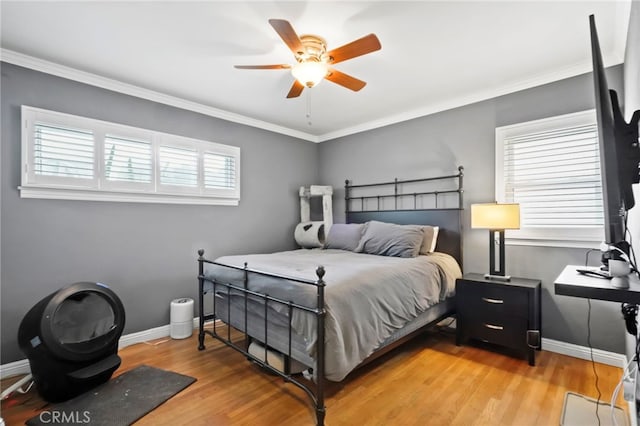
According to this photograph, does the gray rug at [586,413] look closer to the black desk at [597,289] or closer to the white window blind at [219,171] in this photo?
the black desk at [597,289]

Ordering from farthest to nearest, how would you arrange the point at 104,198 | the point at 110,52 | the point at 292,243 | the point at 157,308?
the point at 292,243 → the point at 157,308 → the point at 104,198 → the point at 110,52

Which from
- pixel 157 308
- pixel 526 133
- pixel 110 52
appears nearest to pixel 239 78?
pixel 110 52

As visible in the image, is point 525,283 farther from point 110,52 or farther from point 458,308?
point 110,52

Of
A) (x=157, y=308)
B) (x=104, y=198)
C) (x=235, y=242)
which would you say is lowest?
(x=157, y=308)

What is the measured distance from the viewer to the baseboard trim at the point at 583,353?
2.49 m

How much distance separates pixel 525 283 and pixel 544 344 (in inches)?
26.3

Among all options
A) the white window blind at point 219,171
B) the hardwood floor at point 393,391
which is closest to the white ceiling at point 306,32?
the white window blind at point 219,171

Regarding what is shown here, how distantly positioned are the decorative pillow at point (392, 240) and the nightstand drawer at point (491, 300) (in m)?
0.56

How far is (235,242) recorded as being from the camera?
390cm

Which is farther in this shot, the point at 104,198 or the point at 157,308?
the point at 157,308

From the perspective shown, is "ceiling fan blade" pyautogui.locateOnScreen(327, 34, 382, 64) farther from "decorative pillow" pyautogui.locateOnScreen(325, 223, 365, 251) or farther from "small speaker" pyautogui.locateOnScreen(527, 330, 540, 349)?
"small speaker" pyautogui.locateOnScreen(527, 330, 540, 349)

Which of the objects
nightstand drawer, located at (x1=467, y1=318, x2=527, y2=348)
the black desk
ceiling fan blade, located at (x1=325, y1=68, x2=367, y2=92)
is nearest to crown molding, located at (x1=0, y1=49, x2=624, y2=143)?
ceiling fan blade, located at (x1=325, y1=68, x2=367, y2=92)

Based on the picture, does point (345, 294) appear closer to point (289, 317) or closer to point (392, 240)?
point (289, 317)

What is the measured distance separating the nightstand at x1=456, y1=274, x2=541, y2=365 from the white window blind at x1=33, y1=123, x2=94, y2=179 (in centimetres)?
364
